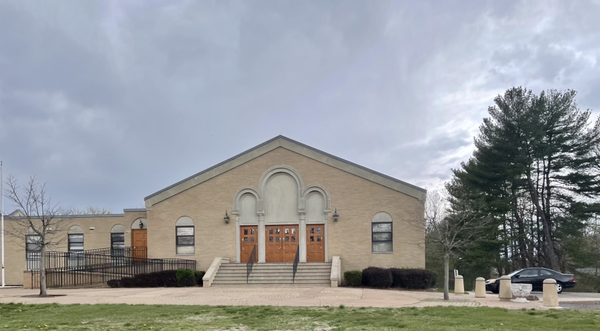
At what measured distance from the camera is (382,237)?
2969 centimetres

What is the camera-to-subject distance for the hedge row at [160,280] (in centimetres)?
2702

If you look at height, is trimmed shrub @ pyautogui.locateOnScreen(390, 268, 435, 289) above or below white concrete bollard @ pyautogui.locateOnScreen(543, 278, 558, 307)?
below

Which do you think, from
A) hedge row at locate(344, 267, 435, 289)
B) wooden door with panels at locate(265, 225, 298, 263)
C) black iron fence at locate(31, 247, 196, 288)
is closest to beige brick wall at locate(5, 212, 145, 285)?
black iron fence at locate(31, 247, 196, 288)

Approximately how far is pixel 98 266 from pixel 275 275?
10011 mm

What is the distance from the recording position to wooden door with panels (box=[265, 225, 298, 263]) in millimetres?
30531

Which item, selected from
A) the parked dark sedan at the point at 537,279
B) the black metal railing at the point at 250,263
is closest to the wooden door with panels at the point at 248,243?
the black metal railing at the point at 250,263

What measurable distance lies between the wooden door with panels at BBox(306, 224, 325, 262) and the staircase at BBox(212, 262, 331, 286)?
1037 millimetres

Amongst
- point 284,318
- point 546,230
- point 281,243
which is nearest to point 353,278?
point 281,243

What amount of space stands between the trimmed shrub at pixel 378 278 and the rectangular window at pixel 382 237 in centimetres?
326

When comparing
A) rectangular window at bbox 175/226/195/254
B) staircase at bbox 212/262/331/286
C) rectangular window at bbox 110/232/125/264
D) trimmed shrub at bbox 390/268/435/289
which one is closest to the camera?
trimmed shrub at bbox 390/268/435/289

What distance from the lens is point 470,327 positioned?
11891 mm

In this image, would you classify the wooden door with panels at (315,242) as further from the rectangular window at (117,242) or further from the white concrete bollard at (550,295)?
the white concrete bollard at (550,295)

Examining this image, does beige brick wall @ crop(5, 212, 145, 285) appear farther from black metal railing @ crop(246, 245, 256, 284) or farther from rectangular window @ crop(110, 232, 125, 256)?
black metal railing @ crop(246, 245, 256, 284)

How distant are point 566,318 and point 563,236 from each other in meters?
29.1
